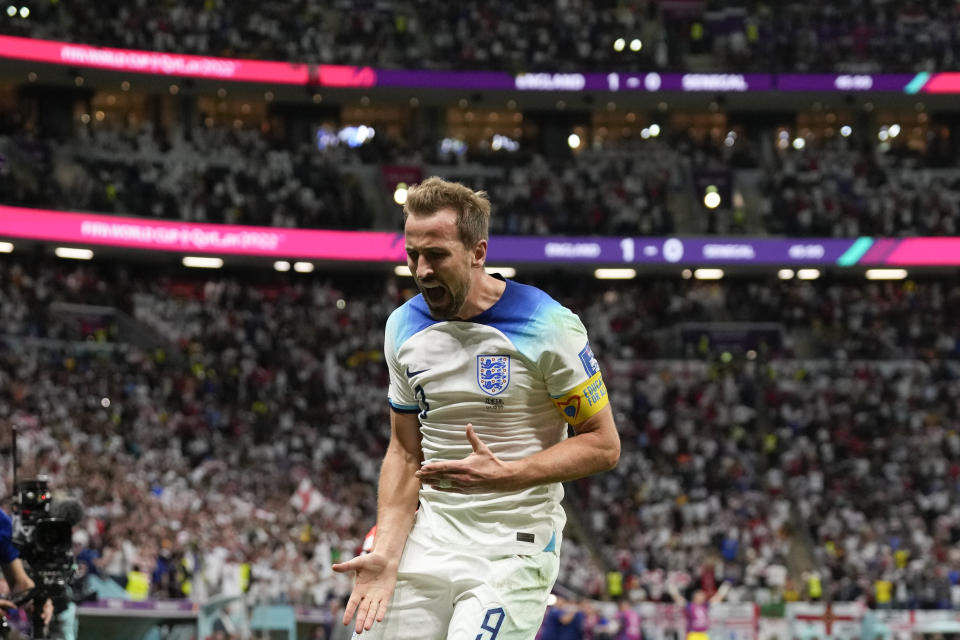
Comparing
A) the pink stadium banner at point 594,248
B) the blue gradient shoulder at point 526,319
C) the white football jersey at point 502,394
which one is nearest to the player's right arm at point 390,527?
the white football jersey at point 502,394

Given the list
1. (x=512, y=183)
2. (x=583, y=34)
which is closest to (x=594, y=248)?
(x=512, y=183)

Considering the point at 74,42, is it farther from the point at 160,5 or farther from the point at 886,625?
the point at 886,625

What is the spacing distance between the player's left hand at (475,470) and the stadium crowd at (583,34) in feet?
114

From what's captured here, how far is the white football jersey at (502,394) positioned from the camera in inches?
178

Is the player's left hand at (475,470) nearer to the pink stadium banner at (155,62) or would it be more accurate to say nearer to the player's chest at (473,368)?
the player's chest at (473,368)

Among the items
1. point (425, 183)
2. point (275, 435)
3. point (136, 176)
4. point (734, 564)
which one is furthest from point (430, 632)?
point (136, 176)

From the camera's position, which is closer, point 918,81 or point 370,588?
point 370,588

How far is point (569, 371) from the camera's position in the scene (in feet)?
14.8

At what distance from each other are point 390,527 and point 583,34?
37.2 metres

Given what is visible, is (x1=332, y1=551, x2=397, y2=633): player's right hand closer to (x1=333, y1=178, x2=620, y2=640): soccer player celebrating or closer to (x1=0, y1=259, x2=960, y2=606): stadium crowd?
(x1=333, y1=178, x2=620, y2=640): soccer player celebrating

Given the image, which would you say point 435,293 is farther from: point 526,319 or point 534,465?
point 534,465

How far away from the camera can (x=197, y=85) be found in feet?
128

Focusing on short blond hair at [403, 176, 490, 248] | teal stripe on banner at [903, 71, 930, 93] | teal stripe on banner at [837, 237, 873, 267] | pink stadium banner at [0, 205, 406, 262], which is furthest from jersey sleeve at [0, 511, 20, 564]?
teal stripe on banner at [903, 71, 930, 93]

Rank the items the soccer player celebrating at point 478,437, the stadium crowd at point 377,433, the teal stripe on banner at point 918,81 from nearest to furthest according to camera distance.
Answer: the soccer player celebrating at point 478,437, the stadium crowd at point 377,433, the teal stripe on banner at point 918,81
